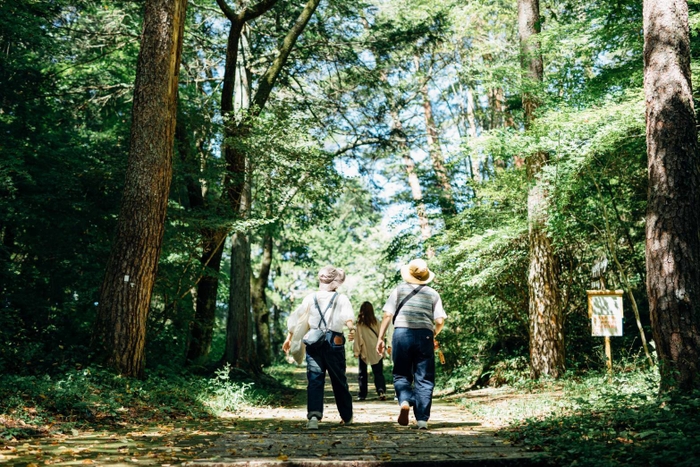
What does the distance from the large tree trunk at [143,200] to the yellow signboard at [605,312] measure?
757 centimetres

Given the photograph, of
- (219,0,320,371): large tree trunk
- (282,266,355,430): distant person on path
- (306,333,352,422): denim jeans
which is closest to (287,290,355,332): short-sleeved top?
(282,266,355,430): distant person on path

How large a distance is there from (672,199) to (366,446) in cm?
444

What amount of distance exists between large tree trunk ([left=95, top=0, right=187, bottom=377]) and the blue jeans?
4.36 m

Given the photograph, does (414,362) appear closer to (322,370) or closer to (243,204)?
(322,370)

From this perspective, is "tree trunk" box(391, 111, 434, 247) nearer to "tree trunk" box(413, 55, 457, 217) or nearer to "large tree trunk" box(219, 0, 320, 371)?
"tree trunk" box(413, 55, 457, 217)

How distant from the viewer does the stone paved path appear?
15.5 ft

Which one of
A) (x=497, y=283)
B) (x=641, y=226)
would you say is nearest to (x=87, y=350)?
(x=497, y=283)

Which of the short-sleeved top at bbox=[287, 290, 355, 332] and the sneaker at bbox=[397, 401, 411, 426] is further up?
the short-sleeved top at bbox=[287, 290, 355, 332]

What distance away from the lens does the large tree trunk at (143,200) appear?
9.68 metres

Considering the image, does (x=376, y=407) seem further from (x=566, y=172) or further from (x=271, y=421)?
(x=566, y=172)

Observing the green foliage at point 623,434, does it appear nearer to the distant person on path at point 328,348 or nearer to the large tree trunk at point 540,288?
the distant person on path at point 328,348

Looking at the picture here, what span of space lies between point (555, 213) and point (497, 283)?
12.1 feet

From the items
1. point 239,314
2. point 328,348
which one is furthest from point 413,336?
point 239,314

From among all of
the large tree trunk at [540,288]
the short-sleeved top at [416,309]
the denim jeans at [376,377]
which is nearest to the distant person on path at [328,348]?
the short-sleeved top at [416,309]
